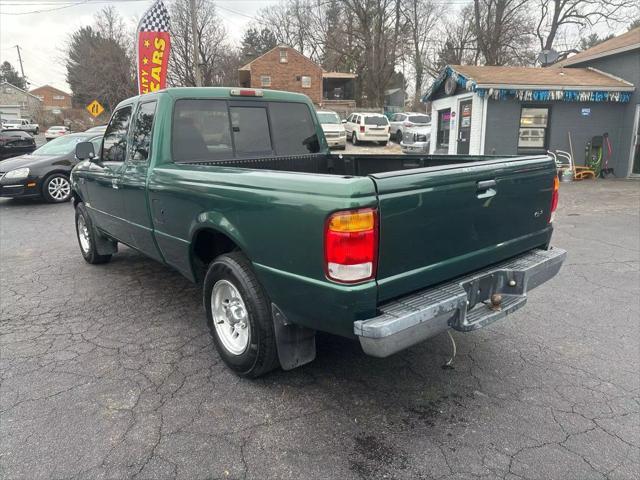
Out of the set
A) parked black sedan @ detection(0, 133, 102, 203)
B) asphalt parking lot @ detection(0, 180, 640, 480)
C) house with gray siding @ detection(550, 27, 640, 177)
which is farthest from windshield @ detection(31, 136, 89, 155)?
house with gray siding @ detection(550, 27, 640, 177)

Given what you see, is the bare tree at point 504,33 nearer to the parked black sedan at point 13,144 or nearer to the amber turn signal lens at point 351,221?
the parked black sedan at point 13,144

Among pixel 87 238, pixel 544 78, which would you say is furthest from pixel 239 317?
pixel 544 78

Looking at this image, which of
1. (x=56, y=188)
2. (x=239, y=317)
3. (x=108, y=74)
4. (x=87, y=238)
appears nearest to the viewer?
(x=239, y=317)

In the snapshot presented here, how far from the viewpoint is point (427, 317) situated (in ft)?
7.79

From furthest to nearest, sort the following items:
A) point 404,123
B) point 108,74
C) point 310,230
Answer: point 108,74, point 404,123, point 310,230

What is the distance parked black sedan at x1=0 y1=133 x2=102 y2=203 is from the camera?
1028 centimetres

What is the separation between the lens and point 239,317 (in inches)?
124

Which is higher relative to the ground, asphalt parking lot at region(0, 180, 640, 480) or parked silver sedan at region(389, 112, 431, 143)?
parked silver sedan at region(389, 112, 431, 143)

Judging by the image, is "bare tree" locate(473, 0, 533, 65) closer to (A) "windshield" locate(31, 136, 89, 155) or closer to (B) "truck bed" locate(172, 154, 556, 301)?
(A) "windshield" locate(31, 136, 89, 155)

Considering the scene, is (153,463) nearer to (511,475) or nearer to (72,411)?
(72,411)

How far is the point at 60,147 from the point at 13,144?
8.99 m

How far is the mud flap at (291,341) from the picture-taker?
9.01 feet

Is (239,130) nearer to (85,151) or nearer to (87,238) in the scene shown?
(85,151)

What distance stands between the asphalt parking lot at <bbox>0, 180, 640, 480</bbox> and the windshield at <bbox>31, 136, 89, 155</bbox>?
7704 millimetres
